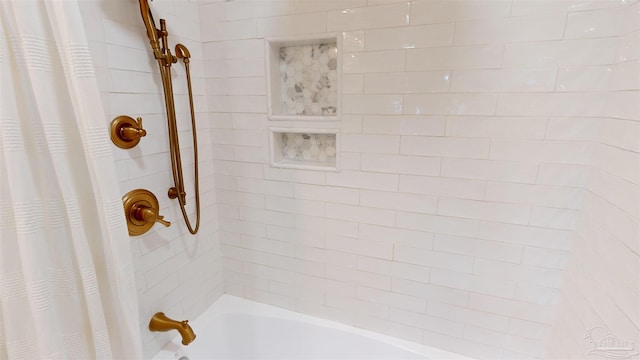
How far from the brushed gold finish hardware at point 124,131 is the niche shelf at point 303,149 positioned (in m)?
0.57

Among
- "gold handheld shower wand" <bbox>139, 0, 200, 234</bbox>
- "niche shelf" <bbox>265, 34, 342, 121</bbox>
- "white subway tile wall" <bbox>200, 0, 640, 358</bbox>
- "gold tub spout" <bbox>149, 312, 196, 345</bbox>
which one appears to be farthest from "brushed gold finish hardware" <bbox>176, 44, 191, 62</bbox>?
"gold tub spout" <bbox>149, 312, 196, 345</bbox>

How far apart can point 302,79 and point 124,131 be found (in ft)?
2.65

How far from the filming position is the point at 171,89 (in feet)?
4.30

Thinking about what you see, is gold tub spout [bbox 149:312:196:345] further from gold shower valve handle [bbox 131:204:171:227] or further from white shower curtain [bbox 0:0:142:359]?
gold shower valve handle [bbox 131:204:171:227]

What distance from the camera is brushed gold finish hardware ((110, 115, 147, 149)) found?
114cm

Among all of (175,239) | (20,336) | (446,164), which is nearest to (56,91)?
(20,336)

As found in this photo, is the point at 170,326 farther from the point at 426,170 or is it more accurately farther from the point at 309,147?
the point at 426,170

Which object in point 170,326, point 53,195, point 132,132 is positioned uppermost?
point 132,132

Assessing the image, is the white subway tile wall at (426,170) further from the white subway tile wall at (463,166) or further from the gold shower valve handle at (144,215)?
the gold shower valve handle at (144,215)

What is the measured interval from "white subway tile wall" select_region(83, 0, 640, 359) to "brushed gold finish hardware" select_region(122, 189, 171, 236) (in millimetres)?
60

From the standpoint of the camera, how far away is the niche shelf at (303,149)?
1.50 m

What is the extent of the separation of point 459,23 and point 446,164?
538 millimetres

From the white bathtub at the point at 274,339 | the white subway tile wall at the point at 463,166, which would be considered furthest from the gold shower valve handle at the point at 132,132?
the white bathtub at the point at 274,339

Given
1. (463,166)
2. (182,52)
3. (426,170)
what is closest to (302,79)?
(182,52)
